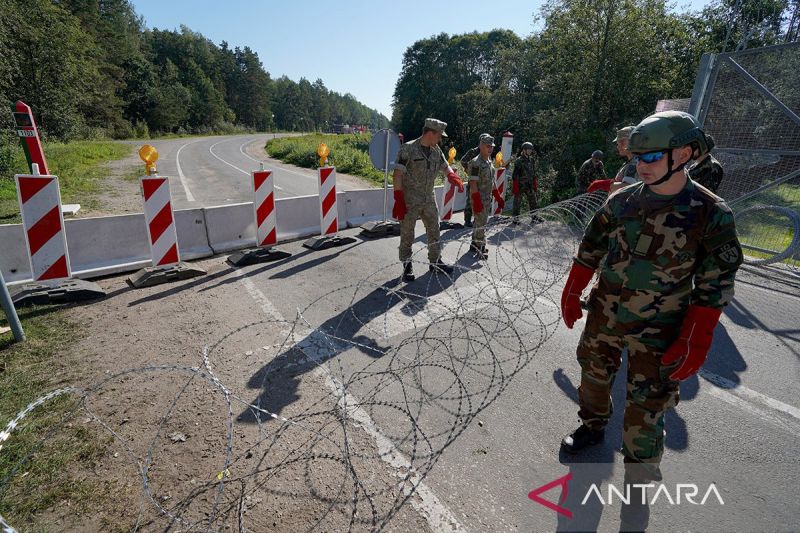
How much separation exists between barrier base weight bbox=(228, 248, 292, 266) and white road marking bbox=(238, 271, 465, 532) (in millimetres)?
2408

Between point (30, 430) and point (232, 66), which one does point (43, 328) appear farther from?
point (232, 66)

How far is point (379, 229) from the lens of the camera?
7742 mm

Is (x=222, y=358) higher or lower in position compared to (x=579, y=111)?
lower

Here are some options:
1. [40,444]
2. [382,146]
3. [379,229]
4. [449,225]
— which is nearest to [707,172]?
[449,225]

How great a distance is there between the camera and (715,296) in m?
1.94

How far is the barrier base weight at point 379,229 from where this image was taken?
7727 mm

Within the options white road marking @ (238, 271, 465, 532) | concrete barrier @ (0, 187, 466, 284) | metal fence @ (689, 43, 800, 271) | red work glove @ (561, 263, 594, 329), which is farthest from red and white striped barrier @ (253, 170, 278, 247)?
metal fence @ (689, 43, 800, 271)

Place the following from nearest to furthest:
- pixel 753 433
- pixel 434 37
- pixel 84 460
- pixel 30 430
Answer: pixel 84 460, pixel 30 430, pixel 753 433, pixel 434 37

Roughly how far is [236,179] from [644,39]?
57.3ft

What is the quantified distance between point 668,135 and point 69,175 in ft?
59.4

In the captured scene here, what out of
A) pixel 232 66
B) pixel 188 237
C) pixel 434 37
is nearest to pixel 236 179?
pixel 188 237

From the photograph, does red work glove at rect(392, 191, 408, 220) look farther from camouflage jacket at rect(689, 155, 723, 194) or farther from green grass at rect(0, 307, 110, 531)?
green grass at rect(0, 307, 110, 531)

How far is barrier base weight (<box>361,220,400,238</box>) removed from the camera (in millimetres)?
7727

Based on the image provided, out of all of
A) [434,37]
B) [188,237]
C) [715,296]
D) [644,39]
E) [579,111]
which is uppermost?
[434,37]
